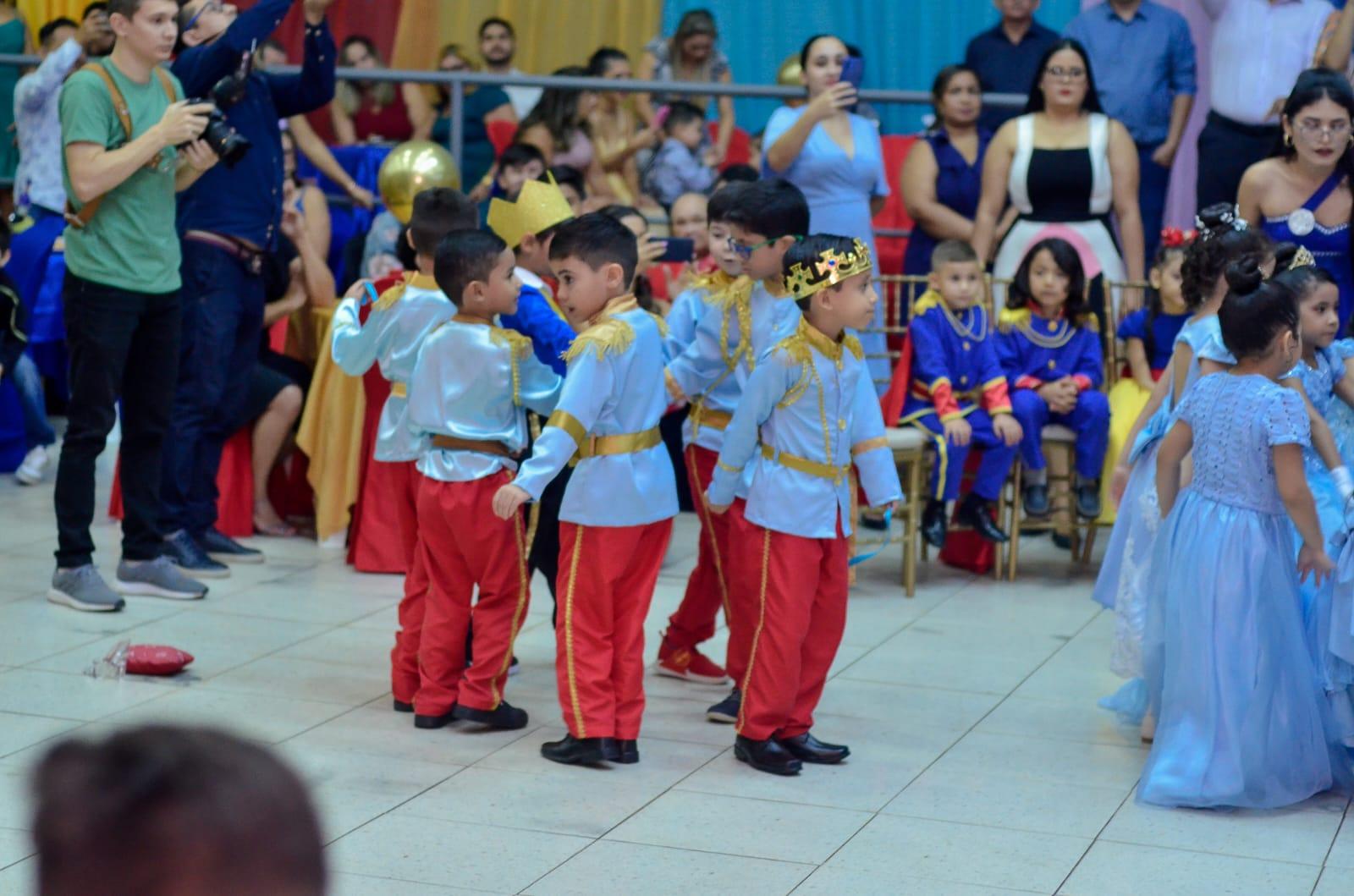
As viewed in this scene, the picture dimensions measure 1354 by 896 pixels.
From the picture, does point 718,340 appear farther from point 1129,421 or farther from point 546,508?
point 1129,421

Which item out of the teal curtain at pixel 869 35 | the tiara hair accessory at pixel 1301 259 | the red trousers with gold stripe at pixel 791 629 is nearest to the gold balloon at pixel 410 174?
the red trousers with gold stripe at pixel 791 629

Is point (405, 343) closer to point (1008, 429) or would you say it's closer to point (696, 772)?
point (696, 772)

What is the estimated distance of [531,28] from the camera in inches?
384

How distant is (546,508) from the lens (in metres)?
4.55

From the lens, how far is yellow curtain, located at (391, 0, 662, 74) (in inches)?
382

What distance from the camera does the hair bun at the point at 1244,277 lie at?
3.64 metres

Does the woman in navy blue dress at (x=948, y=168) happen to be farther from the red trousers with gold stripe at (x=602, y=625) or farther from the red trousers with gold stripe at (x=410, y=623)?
the red trousers with gold stripe at (x=602, y=625)

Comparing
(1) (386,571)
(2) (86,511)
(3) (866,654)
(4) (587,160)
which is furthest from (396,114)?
(3) (866,654)

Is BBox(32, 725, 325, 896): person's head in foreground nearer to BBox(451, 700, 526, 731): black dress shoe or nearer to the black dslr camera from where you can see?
BBox(451, 700, 526, 731): black dress shoe

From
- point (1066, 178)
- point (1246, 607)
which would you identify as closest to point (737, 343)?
point (1246, 607)

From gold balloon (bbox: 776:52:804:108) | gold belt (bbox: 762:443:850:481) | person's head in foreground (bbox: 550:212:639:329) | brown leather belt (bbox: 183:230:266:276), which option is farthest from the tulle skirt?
gold balloon (bbox: 776:52:804:108)

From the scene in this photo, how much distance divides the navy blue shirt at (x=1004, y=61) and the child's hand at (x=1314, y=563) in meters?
3.93

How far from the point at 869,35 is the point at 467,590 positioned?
5925 mm

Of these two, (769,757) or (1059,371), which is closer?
(769,757)
